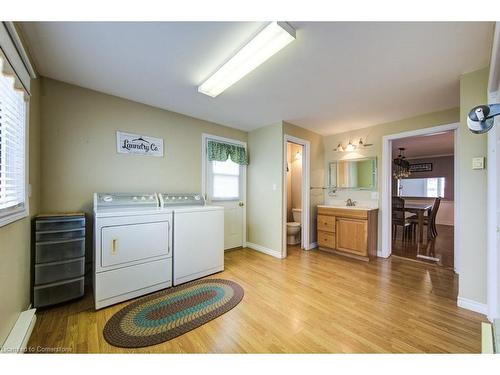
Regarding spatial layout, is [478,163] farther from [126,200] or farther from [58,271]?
[58,271]

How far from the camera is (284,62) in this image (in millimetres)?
1737

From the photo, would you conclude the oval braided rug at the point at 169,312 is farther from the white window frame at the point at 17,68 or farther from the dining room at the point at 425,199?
the dining room at the point at 425,199

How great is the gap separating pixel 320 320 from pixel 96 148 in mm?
2937

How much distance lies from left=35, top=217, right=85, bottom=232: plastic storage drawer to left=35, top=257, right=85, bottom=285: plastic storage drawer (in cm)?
32

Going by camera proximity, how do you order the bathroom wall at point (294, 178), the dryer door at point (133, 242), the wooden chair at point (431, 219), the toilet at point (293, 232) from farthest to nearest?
the bathroom wall at point (294, 178) → the wooden chair at point (431, 219) → the toilet at point (293, 232) → the dryer door at point (133, 242)

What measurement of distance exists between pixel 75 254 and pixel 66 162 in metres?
0.99

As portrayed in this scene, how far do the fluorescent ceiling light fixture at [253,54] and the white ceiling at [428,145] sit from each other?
365 cm

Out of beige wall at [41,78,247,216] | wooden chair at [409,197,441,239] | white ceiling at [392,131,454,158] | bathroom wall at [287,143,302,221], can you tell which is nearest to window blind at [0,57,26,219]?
beige wall at [41,78,247,216]

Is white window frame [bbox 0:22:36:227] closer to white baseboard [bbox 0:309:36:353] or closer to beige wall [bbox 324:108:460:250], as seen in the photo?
white baseboard [bbox 0:309:36:353]

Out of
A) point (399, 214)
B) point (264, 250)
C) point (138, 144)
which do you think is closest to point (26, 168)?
point (138, 144)

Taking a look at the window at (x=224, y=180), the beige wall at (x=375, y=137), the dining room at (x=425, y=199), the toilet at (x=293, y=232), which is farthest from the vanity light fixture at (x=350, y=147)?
the window at (x=224, y=180)

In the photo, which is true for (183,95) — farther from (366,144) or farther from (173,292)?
(366,144)

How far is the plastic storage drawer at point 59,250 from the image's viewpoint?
5.73ft
